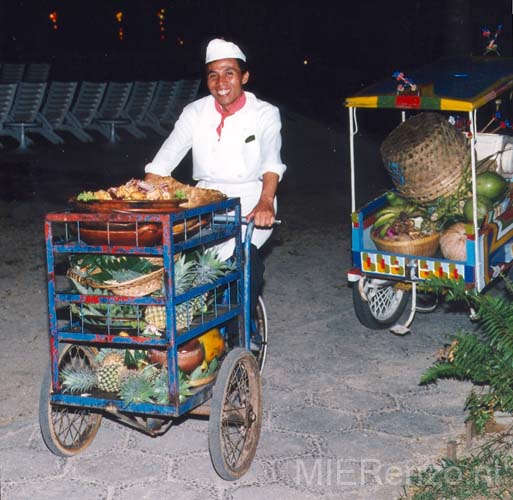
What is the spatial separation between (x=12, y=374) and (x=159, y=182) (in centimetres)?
201

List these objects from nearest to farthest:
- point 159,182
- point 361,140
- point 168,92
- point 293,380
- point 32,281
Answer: point 159,182 < point 293,380 < point 32,281 < point 361,140 < point 168,92

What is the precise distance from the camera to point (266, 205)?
4930mm

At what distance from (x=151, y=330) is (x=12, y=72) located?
22.8 meters

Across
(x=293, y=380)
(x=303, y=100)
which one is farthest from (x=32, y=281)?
(x=303, y=100)

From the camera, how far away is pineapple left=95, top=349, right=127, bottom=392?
4461 mm

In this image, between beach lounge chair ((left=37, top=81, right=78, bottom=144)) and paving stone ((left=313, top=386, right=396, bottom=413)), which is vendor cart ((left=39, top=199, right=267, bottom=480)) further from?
beach lounge chair ((left=37, top=81, right=78, bottom=144))

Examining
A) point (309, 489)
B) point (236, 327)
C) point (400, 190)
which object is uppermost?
point (400, 190)

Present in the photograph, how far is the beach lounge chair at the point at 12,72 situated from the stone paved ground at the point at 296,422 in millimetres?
17901

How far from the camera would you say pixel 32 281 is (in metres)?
8.44

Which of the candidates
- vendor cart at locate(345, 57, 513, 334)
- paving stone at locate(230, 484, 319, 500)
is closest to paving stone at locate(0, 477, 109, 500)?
paving stone at locate(230, 484, 319, 500)

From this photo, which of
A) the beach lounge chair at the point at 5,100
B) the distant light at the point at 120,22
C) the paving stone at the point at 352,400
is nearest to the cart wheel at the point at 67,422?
the paving stone at the point at 352,400

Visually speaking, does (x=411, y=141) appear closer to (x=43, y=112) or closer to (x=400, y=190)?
(x=400, y=190)

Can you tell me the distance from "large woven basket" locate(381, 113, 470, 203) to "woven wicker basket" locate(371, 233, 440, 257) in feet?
0.94

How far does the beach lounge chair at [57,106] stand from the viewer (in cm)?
1745
